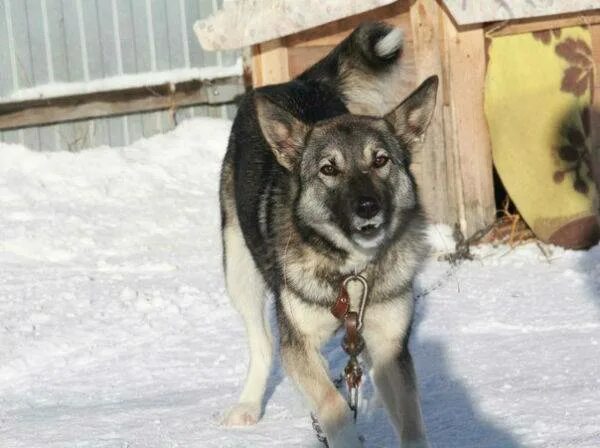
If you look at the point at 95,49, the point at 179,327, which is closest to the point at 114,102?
the point at 95,49

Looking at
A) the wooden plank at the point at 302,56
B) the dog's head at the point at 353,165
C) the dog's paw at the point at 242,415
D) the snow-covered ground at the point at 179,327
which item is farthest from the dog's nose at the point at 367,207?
the wooden plank at the point at 302,56

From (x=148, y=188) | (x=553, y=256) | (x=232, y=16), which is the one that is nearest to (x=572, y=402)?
(x=553, y=256)

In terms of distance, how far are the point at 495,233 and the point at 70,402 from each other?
3161 millimetres

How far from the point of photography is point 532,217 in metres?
8.05

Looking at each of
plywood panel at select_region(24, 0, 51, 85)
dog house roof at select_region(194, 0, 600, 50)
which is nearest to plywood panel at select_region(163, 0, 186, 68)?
plywood panel at select_region(24, 0, 51, 85)

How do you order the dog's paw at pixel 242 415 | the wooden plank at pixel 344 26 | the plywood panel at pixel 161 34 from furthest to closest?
the plywood panel at pixel 161 34 < the wooden plank at pixel 344 26 < the dog's paw at pixel 242 415

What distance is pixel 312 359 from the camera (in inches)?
193

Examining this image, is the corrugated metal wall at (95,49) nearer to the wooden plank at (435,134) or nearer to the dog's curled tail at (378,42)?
the wooden plank at (435,134)

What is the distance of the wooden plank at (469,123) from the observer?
25.8ft

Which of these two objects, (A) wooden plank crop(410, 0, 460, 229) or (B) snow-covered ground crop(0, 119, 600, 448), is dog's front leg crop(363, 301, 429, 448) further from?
(A) wooden plank crop(410, 0, 460, 229)

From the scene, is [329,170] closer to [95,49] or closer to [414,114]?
[414,114]

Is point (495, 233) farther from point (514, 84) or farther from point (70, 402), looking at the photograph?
point (70, 402)

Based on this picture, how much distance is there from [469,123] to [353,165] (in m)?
3.17

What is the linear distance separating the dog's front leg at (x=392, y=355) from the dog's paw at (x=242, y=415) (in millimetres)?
731
